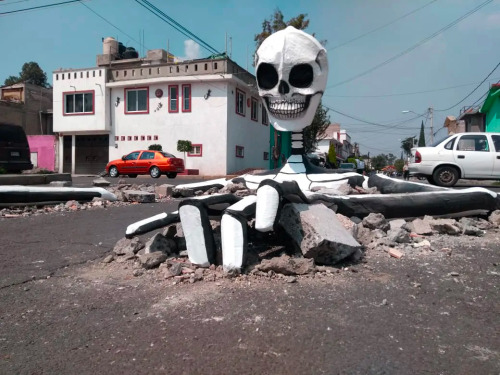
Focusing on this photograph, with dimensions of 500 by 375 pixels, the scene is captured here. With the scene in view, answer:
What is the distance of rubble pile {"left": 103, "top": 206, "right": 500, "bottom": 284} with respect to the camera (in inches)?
142

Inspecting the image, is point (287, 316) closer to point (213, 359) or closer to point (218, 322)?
point (218, 322)

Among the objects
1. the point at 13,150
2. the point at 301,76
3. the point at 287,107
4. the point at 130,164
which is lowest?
the point at 130,164

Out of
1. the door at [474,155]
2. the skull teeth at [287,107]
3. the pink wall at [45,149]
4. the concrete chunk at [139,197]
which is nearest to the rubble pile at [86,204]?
the concrete chunk at [139,197]

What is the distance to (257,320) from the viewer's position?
9.00ft

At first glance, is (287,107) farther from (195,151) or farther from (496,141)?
(195,151)

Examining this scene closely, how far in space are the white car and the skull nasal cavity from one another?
757 centimetres

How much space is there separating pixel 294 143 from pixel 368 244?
2.55 m

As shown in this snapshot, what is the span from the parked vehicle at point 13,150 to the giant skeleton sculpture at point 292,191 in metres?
8.38

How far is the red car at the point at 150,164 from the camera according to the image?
20281 mm

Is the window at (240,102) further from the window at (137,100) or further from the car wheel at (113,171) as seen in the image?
the car wheel at (113,171)

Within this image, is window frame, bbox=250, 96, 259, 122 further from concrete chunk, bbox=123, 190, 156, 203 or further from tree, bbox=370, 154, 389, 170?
tree, bbox=370, 154, 389, 170

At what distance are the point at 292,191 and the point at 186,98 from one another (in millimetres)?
21763

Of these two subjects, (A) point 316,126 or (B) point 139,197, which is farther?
(A) point 316,126

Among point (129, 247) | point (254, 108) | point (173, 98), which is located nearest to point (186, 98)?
point (173, 98)
